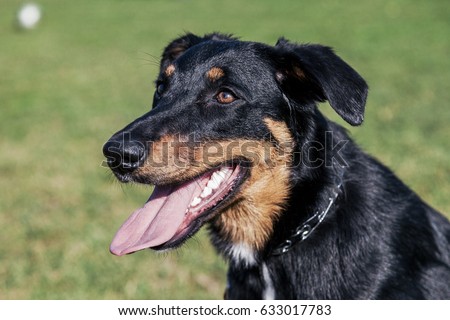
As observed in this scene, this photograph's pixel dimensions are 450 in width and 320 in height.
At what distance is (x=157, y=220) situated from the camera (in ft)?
11.6

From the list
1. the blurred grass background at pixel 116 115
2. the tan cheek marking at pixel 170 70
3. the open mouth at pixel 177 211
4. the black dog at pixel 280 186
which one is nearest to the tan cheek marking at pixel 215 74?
the black dog at pixel 280 186

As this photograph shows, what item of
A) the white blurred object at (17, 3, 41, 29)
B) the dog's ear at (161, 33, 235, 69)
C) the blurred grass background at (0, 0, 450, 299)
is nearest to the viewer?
the dog's ear at (161, 33, 235, 69)

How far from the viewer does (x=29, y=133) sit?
32.6ft

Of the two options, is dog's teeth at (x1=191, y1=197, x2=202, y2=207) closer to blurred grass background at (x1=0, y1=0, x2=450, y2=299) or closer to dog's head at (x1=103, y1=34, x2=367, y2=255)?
dog's head at (x1=103, y1=34, x2=367, y2=255)

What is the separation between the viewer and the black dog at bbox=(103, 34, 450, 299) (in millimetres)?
3467

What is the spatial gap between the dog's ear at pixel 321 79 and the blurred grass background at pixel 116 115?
4.75 ft

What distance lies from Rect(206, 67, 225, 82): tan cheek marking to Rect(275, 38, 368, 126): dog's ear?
1.24ft

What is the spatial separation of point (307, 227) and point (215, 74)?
1.09 metres

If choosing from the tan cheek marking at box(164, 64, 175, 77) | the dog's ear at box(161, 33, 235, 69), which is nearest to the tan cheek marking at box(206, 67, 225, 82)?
the tan cheek marking at box(164, 64, 175, 77)

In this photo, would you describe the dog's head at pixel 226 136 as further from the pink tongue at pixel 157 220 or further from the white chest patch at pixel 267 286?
the white chest patch at pixel 267 286

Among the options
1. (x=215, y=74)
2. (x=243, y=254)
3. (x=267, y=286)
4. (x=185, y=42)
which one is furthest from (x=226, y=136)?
(x=185, y=42)

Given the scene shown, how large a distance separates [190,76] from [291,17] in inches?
713

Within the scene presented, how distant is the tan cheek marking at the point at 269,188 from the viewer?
3.65 m
